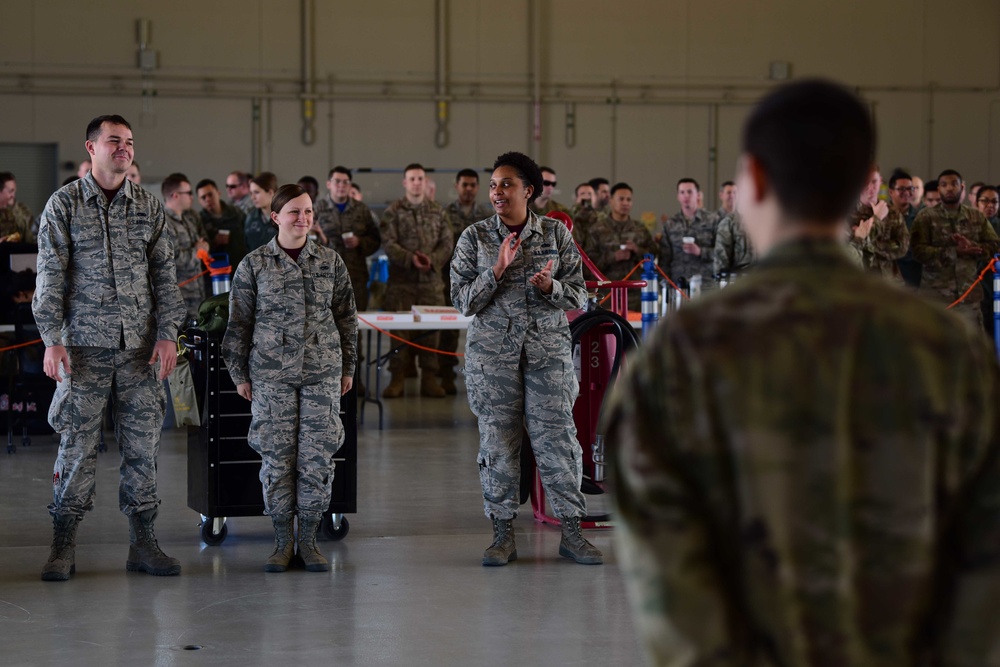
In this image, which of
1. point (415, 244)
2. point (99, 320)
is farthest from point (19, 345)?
point (415, 244)

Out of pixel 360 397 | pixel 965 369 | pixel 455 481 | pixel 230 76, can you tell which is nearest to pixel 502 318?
pixel 455 481

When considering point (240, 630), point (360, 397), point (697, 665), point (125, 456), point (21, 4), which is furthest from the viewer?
point (21, 4)

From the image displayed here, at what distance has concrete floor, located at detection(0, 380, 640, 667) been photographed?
3.99 metres

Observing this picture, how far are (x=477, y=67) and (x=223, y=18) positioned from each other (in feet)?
11.2

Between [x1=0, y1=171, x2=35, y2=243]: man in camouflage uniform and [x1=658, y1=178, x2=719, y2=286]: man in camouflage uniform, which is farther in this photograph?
[x1=658, y1=178, x2=719, y2=286]: man in camouflage uniform

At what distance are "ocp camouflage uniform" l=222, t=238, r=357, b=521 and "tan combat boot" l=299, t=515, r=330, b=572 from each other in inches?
1.4

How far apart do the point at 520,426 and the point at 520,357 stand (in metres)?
0.31

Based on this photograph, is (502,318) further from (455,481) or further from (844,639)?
(844,639)

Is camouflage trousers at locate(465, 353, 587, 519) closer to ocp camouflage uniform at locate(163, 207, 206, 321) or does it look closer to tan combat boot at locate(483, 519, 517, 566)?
tan combat boot at locate(483, 519, 517, 566)

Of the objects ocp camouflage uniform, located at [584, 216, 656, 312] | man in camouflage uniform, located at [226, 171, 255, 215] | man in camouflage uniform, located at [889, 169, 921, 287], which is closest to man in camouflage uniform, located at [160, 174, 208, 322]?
man in camouflage uniform, located at [226, 171, 255, 215]

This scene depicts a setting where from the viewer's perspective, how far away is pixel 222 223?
35.3 feet

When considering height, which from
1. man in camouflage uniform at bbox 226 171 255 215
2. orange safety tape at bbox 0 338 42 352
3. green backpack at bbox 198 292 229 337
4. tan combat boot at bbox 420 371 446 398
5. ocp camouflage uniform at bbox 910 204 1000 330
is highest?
man in camouflage uniform at bbox 226 171 255 215

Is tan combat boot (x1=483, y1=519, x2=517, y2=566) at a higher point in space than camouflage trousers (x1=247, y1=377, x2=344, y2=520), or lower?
lower

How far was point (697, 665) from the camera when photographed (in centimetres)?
144
